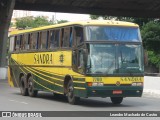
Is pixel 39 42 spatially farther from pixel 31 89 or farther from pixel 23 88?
pixel 23 88

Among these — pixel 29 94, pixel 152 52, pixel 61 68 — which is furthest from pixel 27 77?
pixel 152 52

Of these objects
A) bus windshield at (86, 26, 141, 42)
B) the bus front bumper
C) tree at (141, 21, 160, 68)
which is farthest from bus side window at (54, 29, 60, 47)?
tree at (141, 21, 160, 68)

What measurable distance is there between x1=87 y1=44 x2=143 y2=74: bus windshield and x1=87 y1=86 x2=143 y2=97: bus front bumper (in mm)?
575

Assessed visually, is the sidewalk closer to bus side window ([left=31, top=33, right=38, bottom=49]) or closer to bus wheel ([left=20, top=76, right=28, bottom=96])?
bus wheel ([left=20, top=76, right=28, bottom=96])

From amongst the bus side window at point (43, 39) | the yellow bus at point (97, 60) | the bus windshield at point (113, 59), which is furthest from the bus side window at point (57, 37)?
the bus windshield at point (113, 59)

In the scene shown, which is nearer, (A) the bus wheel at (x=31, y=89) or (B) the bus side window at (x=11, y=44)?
(A) the bus wheel at (x=31, y=89)

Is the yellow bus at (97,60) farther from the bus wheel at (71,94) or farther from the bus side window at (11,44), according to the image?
the bus side window at (11,44)

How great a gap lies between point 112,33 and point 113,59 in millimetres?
1085

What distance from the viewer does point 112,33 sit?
1831 cm

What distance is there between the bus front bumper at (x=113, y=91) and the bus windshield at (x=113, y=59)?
575mm

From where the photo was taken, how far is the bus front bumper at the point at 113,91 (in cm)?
1759

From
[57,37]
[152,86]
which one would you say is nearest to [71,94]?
[57,37]

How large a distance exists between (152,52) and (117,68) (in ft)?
162

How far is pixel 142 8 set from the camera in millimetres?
52312
